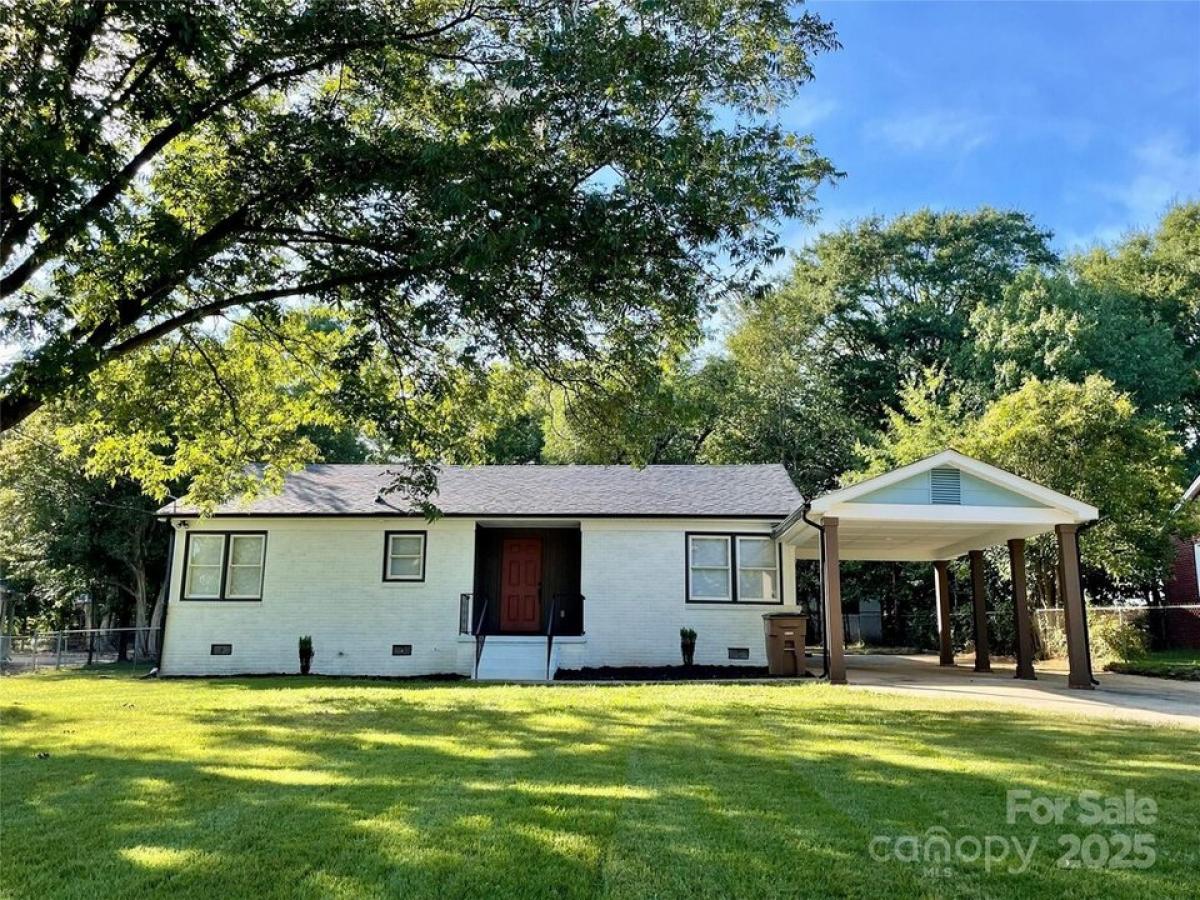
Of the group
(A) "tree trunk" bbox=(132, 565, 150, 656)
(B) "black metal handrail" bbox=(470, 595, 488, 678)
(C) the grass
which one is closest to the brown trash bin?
(B) "black metal handrail" bbox=(470, 595, 488, 678)

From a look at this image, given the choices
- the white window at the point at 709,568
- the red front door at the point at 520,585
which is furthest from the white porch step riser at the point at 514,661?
the white window at the point at 709,568

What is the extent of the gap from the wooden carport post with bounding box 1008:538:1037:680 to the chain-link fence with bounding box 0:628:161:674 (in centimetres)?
1727

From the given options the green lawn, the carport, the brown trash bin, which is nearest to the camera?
the green lawn

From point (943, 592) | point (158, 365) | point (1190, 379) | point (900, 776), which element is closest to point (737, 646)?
point (943, 592)

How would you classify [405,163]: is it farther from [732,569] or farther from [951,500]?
[732,569]

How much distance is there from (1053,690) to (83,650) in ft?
89.8

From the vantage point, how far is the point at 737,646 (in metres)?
15.8

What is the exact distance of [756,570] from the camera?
53.0 feet

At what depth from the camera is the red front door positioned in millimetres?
17406

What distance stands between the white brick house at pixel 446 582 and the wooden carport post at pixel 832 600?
328cm

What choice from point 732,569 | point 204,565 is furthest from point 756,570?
point 204,565

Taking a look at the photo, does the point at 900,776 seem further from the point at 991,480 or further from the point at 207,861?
the point at 991,480

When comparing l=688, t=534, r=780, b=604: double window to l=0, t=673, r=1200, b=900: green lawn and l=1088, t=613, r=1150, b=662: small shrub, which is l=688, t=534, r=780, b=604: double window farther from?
l=1088, t=613, r=1150, b=662: small shrub

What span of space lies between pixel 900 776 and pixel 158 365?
1117 cm
